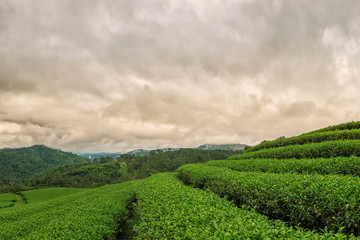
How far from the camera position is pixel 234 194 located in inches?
414

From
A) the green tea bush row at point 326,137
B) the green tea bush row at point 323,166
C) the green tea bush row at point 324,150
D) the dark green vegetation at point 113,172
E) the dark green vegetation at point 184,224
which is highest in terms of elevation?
the green tea bush row at point 326,137

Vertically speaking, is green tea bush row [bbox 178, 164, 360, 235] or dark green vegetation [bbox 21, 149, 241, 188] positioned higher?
green tea bush row [bbox 178, 164, 360, 235]

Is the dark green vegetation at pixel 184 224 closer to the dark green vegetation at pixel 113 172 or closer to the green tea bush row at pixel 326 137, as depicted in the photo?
the green tea bush row at pixel 326 137

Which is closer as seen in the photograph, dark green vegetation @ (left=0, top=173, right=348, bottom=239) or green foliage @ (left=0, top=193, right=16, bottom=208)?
dark green vegetation @ (left=0, top=173, right=348, bottom=239)

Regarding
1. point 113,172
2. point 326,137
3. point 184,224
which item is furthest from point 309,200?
point 113,172

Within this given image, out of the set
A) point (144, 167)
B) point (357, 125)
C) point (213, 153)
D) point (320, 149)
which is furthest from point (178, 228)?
point (213, 153)

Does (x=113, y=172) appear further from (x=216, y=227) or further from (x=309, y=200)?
(x=216, y=227)

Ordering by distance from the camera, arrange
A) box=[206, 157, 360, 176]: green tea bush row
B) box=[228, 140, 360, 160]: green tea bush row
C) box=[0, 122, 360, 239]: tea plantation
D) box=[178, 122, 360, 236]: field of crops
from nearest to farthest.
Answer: box=[0, 122, 360, 239]: tea plantation → box=[178, 122, 360, 236]: field of crops → box=[206, 157, 360, 176]: green tea bush row → box=[228, 140, 360, 160]: green tea bush row

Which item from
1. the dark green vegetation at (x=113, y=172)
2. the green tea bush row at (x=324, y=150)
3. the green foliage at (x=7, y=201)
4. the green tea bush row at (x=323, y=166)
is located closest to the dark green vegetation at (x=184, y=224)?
the green tea bush row at (x=323, y=166)

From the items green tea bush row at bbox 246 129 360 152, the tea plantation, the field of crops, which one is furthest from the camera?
green tea bush row at bbox 246 129 360 152

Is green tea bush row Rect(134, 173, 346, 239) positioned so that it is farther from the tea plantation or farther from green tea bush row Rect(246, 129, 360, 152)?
green tea bush row Rect(246, 129, 360, 152)

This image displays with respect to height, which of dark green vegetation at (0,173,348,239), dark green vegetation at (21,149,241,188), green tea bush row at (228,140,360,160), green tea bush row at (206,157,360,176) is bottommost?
dark green vegetation at (21,149,241,188)

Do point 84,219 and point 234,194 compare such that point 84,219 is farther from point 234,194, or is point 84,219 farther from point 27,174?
point 27,174

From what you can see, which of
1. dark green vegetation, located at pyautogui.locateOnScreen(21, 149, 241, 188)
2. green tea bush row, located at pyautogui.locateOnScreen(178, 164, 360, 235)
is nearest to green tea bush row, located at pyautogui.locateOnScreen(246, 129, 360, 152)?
green tea bush row, located at pyautogui.locateOnScreen(178, 164, 360, 235)
